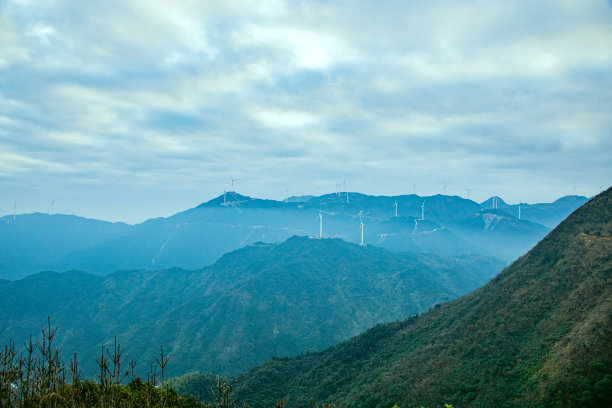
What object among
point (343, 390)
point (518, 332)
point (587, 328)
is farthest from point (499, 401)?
point (343, 390)

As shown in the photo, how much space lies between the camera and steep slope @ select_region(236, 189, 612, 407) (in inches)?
1660

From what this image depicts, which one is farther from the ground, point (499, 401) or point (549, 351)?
point (549, 351)

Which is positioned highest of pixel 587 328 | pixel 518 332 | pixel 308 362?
pixel 587 328

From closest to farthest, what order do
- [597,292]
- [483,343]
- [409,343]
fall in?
[597,292], [483,343], [409,343]

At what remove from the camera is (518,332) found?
60.8m

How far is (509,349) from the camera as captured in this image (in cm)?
5769

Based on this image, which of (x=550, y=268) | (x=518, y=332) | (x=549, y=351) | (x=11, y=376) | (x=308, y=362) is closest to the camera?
(x=11, y=376)

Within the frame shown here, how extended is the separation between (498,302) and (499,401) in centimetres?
3409

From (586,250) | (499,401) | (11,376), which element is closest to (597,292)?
(586,250)

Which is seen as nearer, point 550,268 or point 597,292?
point 597,292

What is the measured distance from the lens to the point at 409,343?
9306 cm

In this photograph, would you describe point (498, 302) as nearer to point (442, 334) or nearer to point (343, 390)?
point (442, 334)

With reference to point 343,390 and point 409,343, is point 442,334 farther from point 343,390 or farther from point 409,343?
point 343,390

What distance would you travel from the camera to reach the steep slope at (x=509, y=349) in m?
42.2
